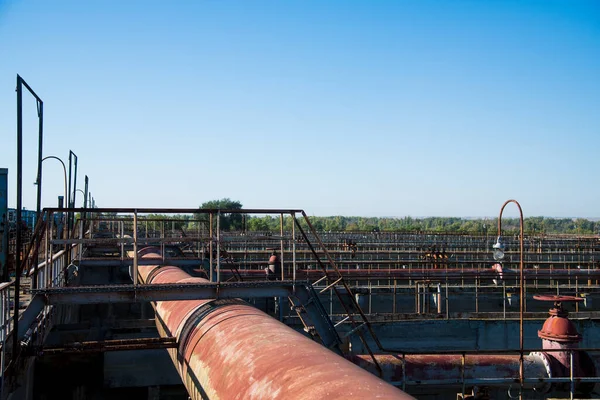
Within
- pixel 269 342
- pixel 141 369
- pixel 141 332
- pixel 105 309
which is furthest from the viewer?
pixel 105 309

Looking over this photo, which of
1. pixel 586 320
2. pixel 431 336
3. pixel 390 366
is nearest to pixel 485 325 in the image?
pixel 431 336

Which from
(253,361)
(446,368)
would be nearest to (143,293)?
(253,361)

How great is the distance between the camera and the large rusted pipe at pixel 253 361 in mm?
2797

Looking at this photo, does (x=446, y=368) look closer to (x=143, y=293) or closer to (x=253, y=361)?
(x=143, y=293)

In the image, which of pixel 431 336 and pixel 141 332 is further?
pixel 431 336

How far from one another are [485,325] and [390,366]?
289 inches

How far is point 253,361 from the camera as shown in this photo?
11.8 ft

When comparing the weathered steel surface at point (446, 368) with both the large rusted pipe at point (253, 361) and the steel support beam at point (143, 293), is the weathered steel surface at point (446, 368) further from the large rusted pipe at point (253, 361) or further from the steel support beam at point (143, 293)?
the large rusted pipe at point (253, 361)

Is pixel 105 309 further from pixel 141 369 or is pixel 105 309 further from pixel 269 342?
pixel 269 342

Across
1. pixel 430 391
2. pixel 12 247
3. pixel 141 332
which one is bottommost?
pixel 430 391

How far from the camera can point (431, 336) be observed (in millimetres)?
13414

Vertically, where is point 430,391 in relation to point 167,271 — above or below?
below

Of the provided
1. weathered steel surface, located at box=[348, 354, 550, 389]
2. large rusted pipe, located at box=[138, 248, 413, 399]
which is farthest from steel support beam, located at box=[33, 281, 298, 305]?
weathered steel surface, located at box=[348, 354, 550, 389]

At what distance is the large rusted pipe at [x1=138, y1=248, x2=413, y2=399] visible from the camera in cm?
280
